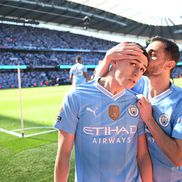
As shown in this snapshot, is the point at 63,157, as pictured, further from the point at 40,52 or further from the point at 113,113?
the point at 40,52

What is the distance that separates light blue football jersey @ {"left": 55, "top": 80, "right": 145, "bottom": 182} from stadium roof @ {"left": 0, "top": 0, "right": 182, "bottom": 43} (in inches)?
1657

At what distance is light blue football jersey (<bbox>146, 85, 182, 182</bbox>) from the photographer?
8.85ft

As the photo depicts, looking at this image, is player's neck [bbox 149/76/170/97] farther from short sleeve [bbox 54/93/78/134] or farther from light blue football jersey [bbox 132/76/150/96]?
short sleeve [bbox 54/93/78/134]

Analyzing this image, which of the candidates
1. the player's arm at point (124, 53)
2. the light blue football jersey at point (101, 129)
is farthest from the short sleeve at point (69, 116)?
the player's arm at point (124, 53)

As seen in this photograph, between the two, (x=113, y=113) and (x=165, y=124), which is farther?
(x=165, y=124)

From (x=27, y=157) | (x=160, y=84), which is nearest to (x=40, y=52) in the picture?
(x=27, y=157)

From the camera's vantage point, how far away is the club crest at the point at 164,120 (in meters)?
2.71

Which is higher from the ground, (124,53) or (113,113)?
(124,53)

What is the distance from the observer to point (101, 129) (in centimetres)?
236

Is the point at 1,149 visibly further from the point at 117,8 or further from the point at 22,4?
the point at 117,8

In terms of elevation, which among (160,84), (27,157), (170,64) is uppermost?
(170,64)

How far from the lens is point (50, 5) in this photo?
4509 cm

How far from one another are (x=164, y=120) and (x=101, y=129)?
2.16 ft

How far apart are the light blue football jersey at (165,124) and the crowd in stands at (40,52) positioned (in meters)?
36.6
